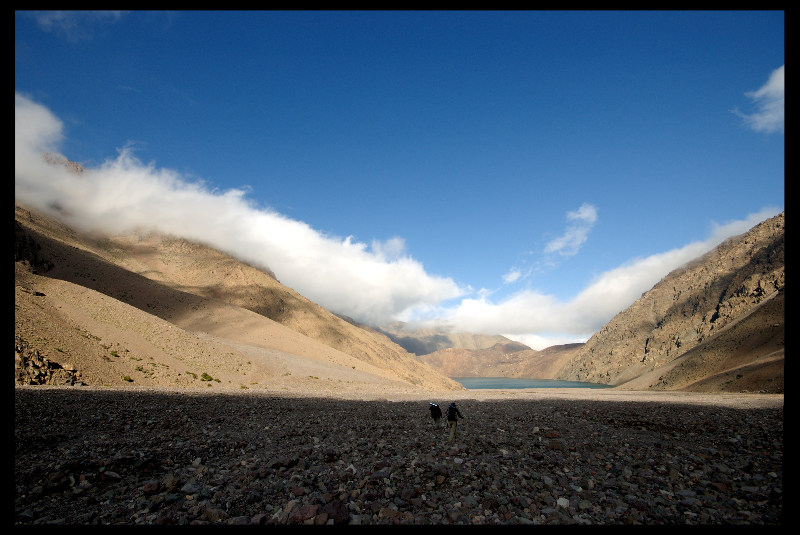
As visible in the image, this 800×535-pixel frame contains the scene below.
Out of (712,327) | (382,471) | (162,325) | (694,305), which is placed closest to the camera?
(382,471)

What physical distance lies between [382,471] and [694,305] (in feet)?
548

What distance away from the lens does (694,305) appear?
13500 cm

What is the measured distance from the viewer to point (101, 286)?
7319cm

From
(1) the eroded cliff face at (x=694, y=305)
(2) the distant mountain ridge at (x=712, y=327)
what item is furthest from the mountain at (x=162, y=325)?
(1) the eroded cliff face at (x=694, y=305)

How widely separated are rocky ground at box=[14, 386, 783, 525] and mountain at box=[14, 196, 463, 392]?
1699 centimetres

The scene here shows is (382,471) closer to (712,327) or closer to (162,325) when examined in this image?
(162,325)

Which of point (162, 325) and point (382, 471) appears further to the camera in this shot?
point (162, 325)

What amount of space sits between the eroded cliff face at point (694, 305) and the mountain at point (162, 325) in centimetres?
7846

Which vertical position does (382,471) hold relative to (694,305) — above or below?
below

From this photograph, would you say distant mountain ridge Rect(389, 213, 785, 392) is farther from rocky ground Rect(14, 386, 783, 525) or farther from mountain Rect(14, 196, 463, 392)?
mountain Rect(14, 196, 463, 392)

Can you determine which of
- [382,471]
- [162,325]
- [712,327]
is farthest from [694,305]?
[382,471]

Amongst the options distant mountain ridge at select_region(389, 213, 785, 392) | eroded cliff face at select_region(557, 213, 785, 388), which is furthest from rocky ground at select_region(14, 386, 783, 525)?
eroded cliff face at select_region(557, 213, 785, 388)

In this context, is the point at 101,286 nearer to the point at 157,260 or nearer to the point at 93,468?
the point at 157,260
